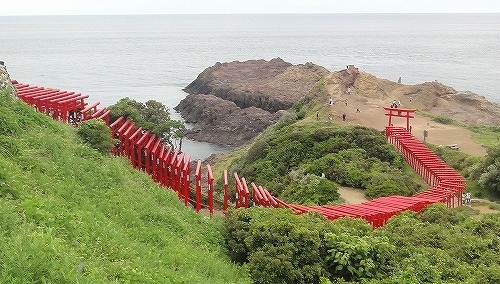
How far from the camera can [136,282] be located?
746 centimetres

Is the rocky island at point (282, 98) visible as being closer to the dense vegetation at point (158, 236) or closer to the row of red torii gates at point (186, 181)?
the row of red torii gates at point (186, 181)

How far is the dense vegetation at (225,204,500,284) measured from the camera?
10.6 meters

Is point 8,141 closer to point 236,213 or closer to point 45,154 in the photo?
point 45,154

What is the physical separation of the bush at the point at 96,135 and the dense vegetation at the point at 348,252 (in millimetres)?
4601

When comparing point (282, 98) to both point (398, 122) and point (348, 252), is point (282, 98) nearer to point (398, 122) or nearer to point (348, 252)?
point (398, 122)

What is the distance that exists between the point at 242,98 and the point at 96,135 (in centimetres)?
5237

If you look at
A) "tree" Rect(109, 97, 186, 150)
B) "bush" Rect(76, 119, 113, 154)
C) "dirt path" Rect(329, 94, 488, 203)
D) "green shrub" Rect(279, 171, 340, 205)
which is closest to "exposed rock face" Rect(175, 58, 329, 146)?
"dirt path" Rect(329, 94, 488, 203)

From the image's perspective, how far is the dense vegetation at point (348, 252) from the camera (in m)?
10.6

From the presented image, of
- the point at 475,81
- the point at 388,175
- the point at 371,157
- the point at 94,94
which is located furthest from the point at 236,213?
the point at 475,81

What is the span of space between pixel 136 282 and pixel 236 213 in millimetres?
5710

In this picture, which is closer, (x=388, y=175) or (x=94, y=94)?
(x=388, y=175)

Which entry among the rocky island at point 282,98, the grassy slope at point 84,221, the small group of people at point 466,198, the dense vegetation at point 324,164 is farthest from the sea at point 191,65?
the grassy slope at point 84,221

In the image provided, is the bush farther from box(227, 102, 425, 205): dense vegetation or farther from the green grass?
the green grass

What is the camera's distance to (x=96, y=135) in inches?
608
